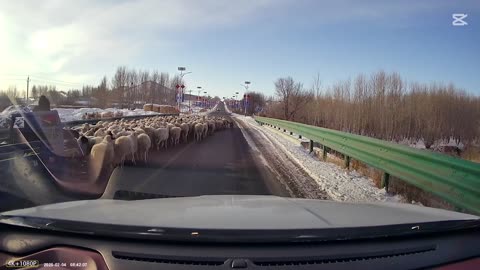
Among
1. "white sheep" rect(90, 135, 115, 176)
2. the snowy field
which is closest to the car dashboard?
"white sheep" rect(90, 135, 115, 176)

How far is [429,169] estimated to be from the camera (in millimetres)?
7262

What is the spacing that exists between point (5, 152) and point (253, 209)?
8.56 m

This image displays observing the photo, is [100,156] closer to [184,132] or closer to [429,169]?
[429,169]

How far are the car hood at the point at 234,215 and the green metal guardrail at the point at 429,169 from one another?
10.2 ft

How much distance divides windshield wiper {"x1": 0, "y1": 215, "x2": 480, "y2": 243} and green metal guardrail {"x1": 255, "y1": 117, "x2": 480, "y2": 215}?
3905mm

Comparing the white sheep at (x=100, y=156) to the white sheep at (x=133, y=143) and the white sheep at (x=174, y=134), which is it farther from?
the white sheep at (x=174, y=134)

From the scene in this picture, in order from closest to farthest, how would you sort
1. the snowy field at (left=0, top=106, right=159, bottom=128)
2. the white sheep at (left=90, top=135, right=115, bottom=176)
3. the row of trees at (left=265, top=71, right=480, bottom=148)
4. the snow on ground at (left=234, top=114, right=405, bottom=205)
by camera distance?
the snow on ground at (left=234, top=114, right=405, bottom=205)
the white sheep at (left=90, top=135, right=115, bottom=176)
the snowy field at (left=0, top=106, right=159, bottom=128)
the row of trees at (left=265, top=71, right=480, bottom=148)

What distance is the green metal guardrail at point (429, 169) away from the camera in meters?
6.04

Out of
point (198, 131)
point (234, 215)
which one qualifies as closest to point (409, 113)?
point (198, 131)

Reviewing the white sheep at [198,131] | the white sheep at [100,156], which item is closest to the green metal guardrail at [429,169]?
the white sheep at [100,156]

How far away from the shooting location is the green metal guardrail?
6.04 m

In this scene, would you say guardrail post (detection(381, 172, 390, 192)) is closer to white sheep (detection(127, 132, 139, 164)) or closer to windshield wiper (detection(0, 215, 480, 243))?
white sheep (detection(127, 132, 139, 164))

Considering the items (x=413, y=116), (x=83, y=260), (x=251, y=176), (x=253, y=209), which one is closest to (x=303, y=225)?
(x=253, y=209)

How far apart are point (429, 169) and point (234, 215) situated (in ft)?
17.7
